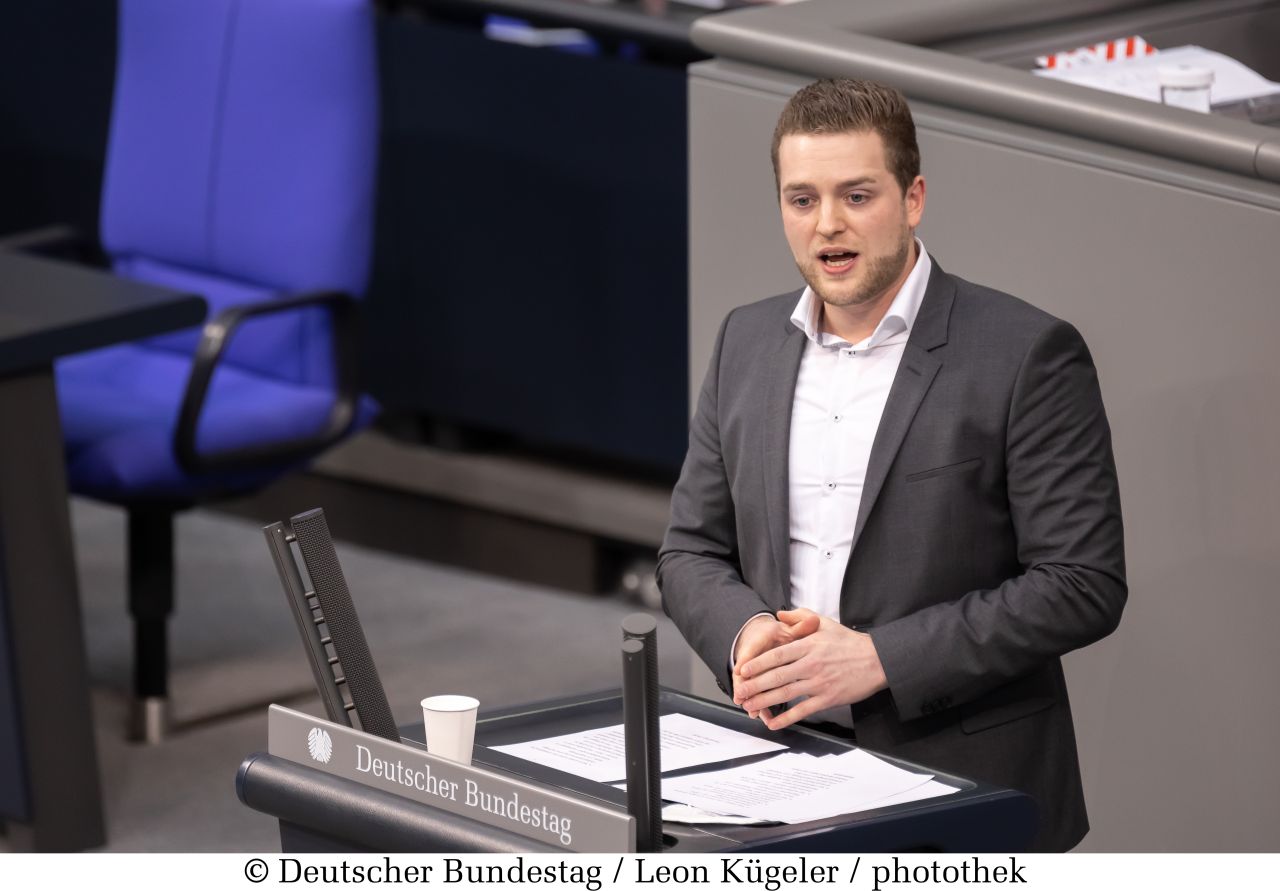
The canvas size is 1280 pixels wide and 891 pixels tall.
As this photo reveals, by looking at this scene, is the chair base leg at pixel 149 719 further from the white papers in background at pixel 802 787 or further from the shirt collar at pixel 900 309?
the white papers in background at pixel 802 787

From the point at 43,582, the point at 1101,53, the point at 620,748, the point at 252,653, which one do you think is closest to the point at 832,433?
the point at 620,748

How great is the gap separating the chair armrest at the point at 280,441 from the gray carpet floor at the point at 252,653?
21.0 inches

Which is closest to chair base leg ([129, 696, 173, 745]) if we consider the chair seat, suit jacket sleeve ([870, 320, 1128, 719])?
the chair seat

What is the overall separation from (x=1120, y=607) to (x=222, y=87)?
2.72 meters

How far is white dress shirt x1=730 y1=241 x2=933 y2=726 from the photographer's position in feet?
7.64

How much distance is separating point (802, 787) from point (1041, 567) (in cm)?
38

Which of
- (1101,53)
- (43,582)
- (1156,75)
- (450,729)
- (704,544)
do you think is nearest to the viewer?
(450,729)

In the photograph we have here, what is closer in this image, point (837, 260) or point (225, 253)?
point (837, 260)

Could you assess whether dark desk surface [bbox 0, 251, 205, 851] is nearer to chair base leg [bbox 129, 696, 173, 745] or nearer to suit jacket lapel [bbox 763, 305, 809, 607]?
chair base leg [bbox 129, 696, 173, 745]

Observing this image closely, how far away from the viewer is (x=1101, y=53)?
11.1 ft

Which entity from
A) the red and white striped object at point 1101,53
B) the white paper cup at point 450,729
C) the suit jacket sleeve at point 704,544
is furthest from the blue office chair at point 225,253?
the white paper cup at point 450,729

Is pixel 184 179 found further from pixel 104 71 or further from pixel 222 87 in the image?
pixel 104 71

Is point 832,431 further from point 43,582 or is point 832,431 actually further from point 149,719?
point 149,719

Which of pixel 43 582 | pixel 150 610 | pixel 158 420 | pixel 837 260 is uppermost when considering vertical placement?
pixel 837 260
